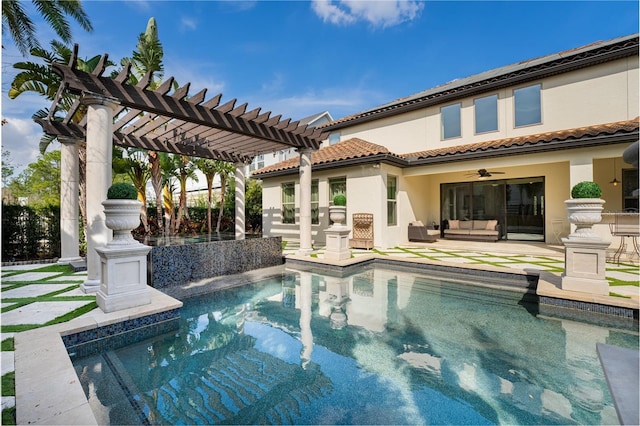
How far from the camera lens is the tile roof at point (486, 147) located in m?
8.13

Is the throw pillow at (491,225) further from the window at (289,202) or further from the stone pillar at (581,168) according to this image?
the window at (289,202)

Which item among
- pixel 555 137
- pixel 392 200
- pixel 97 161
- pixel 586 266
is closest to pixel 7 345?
pixel 97 161

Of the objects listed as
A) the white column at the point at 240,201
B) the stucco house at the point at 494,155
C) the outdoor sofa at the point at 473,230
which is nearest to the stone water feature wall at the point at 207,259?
the stucco house at the point at 494,155

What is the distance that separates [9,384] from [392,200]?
427 inches

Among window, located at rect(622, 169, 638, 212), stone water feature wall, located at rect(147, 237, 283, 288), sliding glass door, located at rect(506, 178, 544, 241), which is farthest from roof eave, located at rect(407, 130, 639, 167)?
stone water feature wall, located at rect(147, 237, 283, 288)

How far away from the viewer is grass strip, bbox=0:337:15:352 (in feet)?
9.81

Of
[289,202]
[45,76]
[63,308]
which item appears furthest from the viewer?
[289,202]

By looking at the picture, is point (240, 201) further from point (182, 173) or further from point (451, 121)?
point (451, 121)

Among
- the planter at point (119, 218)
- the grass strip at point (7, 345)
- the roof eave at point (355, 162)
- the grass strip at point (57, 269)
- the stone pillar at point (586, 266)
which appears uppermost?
the roof eave at point (355, 162)

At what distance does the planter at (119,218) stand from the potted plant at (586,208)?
727cm

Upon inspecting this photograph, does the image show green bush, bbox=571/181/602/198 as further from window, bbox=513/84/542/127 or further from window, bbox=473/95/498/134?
window, bbox=473/95/498/134

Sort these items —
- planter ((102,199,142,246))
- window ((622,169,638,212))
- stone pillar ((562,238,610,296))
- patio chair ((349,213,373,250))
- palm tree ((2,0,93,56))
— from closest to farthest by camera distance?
planter ((102,199,142,246)), stone pillar ((562,238,610,296)), palm tree ((2,0,93,56)), window ((622,169,638,212)), patio chair ((349,213,373,250))

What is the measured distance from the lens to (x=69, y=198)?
754 cm

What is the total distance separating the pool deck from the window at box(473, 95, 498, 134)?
4.88 metres
